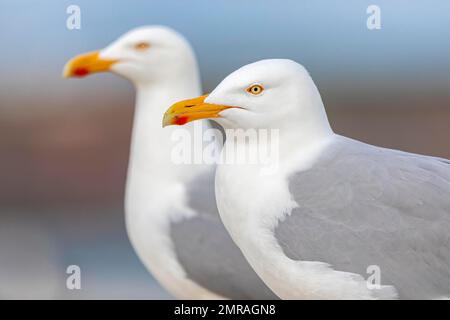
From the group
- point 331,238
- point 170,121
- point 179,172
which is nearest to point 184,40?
point 179,172

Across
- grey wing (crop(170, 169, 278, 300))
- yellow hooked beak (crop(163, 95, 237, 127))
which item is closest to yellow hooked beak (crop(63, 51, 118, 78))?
grey wing (crop(170, 169, 278, 300))

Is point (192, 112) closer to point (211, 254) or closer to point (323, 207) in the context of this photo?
point (323, 207)

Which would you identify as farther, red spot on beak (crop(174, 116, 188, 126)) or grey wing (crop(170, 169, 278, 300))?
grey wing (crop(170, 169, 278, 300))

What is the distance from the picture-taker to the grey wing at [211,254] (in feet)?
7.59

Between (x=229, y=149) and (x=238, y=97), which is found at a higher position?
(x=238, y=97)

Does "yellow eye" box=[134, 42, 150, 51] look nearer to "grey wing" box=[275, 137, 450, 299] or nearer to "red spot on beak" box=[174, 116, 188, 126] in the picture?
"red spot on beak" box=[174, 116, 188, 126]

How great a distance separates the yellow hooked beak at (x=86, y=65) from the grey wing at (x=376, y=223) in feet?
3.55

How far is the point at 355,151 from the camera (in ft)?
6.02

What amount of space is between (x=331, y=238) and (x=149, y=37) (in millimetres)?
1181

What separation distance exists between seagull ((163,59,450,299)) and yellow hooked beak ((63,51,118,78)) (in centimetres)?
87

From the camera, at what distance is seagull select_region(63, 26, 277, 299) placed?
92.8 inches

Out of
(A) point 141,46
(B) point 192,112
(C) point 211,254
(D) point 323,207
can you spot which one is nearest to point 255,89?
(B) point 192,112
